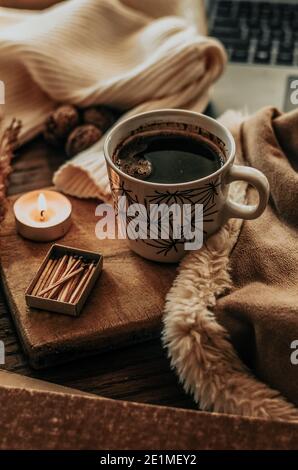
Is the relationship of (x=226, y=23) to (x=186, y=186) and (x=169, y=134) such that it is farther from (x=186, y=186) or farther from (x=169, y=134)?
(x=186, y=186)

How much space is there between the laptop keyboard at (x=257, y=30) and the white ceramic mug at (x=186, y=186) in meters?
0.37

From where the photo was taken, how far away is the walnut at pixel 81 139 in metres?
0.79

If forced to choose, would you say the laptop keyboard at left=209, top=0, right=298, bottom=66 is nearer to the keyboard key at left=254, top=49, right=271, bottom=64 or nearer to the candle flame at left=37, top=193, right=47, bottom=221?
the keyboard key at left=254, top=49, right=271, bottom=64

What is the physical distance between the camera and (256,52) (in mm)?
992

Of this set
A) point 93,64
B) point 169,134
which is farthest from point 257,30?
point 169,134

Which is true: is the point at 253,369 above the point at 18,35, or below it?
below

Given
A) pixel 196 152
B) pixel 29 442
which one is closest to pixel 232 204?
pixel 196 152

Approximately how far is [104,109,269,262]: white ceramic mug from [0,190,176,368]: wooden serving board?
0.08ft

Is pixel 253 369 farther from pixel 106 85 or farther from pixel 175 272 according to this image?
pixel 106 85

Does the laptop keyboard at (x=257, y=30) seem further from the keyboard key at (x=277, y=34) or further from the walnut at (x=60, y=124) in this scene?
the walnut at (x=60, y=124)

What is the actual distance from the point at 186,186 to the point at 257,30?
0.54 m

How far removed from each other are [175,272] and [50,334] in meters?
0.14

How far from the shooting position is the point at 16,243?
2.24 feet

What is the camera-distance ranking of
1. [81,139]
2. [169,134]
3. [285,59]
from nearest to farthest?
[169,134]
[81,139]
[285,59]
